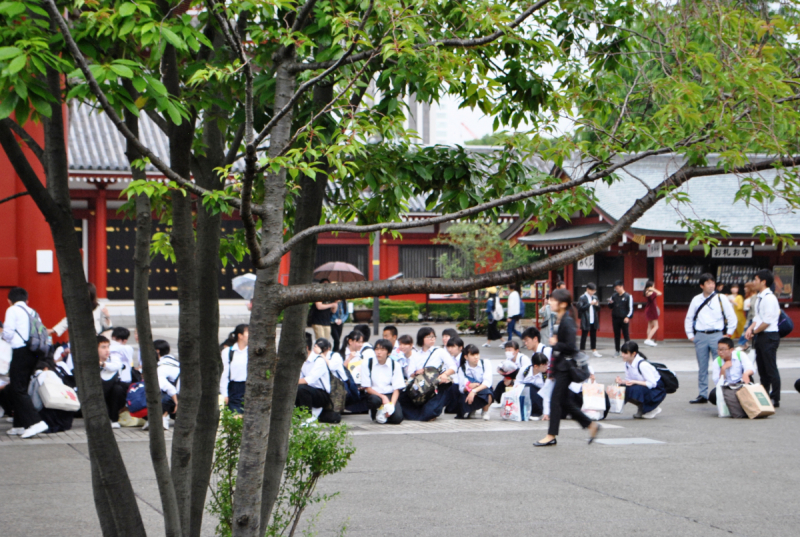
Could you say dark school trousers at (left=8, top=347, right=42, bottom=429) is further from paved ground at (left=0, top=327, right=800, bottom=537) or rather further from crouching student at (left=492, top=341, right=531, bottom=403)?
crouching student at (left=492, top=341, right=531, bottom=403)

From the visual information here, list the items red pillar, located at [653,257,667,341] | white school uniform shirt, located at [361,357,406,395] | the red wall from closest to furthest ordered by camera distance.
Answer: white school uniform shirt, located at [361,357,406,395], the red wall, red pillar, located at [653,257,667,341]

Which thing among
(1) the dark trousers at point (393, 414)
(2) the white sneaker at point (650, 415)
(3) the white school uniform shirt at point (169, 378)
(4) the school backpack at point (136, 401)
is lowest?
(2) the white sneaker at point (650, 415)

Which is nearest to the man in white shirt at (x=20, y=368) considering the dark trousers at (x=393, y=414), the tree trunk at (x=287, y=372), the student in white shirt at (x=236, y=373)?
the student in white shirt at (x=236, y=373)

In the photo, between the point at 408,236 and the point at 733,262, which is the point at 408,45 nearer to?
the point at 733,262

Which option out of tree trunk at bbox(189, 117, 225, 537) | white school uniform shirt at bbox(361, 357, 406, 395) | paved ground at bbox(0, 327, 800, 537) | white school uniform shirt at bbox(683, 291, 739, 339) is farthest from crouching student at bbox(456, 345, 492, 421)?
tree trunk at bbox(189, 117, 225, 537)

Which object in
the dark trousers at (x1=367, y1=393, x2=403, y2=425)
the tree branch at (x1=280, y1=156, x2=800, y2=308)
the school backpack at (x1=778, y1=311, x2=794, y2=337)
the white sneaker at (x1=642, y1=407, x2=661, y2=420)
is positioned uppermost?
the tree branch at (x1=280, y1=156, x2=800, y2=308)

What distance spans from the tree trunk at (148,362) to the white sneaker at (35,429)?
5.57 meters

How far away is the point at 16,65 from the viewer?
9.67 ft

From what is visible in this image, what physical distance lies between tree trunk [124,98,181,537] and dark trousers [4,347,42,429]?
567 centimetres

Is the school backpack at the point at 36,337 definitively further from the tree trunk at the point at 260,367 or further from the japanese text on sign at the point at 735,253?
the japanese text on sign at the point at 735,253

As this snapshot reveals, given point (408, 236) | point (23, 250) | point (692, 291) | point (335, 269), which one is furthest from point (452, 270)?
point (23, 250)

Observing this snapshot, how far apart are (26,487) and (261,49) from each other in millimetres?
4459

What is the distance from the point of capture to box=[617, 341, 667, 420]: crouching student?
35.2 feet

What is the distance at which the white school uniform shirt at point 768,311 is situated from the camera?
11422 millimetres
